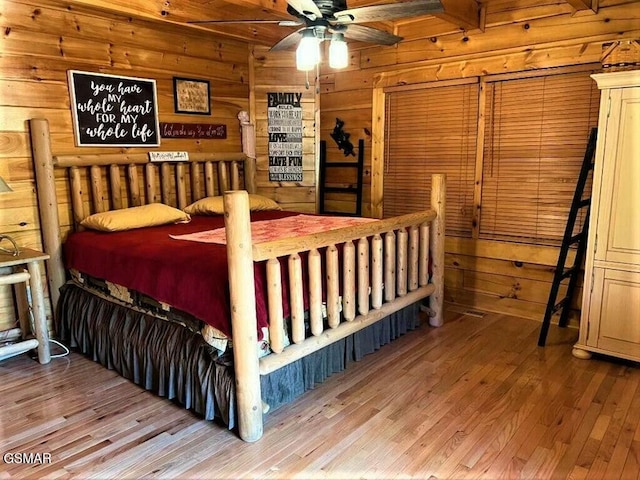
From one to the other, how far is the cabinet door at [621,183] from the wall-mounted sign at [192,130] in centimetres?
306

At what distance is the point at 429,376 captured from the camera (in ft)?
9.29

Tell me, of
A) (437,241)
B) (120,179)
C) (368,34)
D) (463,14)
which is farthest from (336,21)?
(120,179)

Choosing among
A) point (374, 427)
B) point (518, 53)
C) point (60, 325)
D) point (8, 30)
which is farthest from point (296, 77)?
point (374, 427)

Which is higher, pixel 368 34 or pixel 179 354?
pixel 368 34

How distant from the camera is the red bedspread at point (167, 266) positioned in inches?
88.0

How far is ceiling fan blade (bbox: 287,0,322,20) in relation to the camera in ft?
7.18

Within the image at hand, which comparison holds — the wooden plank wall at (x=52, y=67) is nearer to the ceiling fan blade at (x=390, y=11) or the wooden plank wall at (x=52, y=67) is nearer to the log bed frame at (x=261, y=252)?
the log bed frame at (x=261, y=252)

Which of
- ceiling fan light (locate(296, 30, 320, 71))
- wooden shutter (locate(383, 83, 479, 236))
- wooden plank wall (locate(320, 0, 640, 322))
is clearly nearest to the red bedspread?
ceiling fan light (locate(296, 30, 320, 71))

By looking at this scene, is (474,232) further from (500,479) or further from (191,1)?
(191,1)

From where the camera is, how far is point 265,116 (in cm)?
466

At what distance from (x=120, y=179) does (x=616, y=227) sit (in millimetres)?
3443

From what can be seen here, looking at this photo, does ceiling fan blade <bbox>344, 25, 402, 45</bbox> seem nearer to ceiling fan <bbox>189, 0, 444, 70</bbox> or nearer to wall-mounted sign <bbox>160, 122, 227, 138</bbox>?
ceiling fan <bbox>189, 0, 444, 70</bbox>

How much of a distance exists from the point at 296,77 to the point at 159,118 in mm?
1427

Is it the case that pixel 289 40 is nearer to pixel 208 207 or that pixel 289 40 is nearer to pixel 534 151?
pixel 208 207
